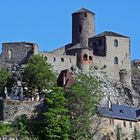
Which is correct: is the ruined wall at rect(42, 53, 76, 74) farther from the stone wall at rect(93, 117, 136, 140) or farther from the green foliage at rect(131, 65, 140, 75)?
the stone wall at rect(93, 117, 136, 140)

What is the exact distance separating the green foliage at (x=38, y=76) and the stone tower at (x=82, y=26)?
672 inches

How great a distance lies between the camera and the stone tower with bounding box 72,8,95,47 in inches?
5536

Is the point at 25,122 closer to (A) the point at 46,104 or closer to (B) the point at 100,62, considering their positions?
(A) the point at 46,104

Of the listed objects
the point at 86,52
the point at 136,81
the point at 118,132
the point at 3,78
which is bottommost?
the point at 118,132

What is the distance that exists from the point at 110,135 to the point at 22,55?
21.0 metres

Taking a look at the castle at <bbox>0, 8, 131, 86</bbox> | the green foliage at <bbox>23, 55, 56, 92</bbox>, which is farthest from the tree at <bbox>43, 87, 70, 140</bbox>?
the castle at <bbox>0, 8, 131, 86</bbox>

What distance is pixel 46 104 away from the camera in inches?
4446

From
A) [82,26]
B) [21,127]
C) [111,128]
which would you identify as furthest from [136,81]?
[21,127]

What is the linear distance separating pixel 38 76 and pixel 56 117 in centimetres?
1156

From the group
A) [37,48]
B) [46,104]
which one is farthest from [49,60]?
[46,104]

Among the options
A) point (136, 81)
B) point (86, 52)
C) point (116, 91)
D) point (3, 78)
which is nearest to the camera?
point (3, 78)

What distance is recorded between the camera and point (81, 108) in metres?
112

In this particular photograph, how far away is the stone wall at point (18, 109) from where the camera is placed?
373ft

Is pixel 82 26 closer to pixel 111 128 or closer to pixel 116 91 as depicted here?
pixel 116 91
